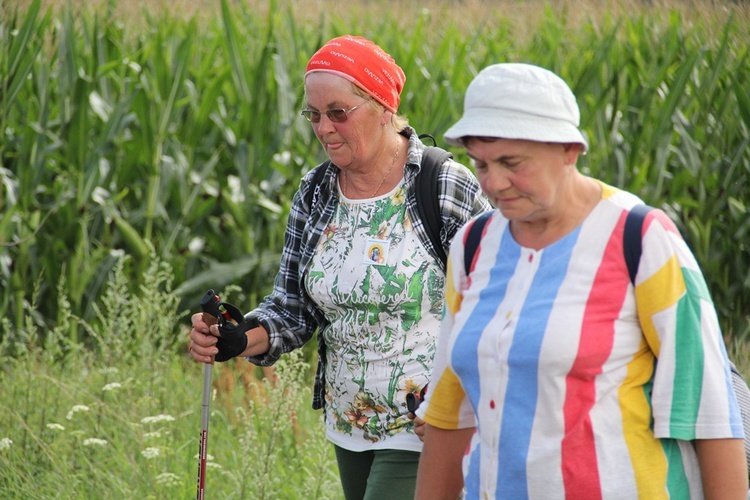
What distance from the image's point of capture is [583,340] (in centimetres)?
165


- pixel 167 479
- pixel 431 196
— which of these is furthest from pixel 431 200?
pixel 167 479

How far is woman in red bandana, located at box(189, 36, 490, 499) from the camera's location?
246 cm

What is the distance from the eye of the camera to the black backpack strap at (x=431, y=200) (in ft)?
8.05

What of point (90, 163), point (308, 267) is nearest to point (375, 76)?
point (308, 267)

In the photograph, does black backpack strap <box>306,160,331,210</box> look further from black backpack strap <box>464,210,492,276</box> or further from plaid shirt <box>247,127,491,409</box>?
black backpack strap <box>464,210,492,276</box>

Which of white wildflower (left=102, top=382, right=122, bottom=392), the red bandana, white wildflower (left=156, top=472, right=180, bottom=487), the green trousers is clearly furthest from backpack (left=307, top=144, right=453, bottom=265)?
white wildflower (left=102, top=382, right=122, bottom=392)

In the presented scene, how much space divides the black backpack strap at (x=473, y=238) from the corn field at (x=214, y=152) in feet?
11.3

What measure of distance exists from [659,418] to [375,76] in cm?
121

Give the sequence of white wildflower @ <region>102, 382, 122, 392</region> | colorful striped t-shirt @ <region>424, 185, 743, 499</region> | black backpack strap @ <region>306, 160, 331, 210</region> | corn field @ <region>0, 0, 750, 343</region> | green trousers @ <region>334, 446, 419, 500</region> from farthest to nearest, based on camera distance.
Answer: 1. corn field @ <region>0, 0, 750, 343</region>
2. white wildflower @ <region>102, 382, 122, 392</region>
3. black backpack strap @ <region>306, 160, 331, 210</region>
4. green trousers @ <region>334, 446, 419, 500</region>
5. colorful striped t-shirt @ <region>424, 185, 743, 499</region>

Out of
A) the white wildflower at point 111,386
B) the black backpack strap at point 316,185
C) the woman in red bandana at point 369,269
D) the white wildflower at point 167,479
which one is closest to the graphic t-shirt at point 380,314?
the woman in red bandana at point 369,269

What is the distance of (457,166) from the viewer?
2.51 meters

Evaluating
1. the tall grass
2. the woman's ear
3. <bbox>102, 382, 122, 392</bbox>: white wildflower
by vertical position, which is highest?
the woman's ear

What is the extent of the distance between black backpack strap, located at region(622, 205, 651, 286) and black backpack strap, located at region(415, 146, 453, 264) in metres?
0.83

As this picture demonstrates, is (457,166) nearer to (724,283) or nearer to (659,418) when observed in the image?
(659,418)
